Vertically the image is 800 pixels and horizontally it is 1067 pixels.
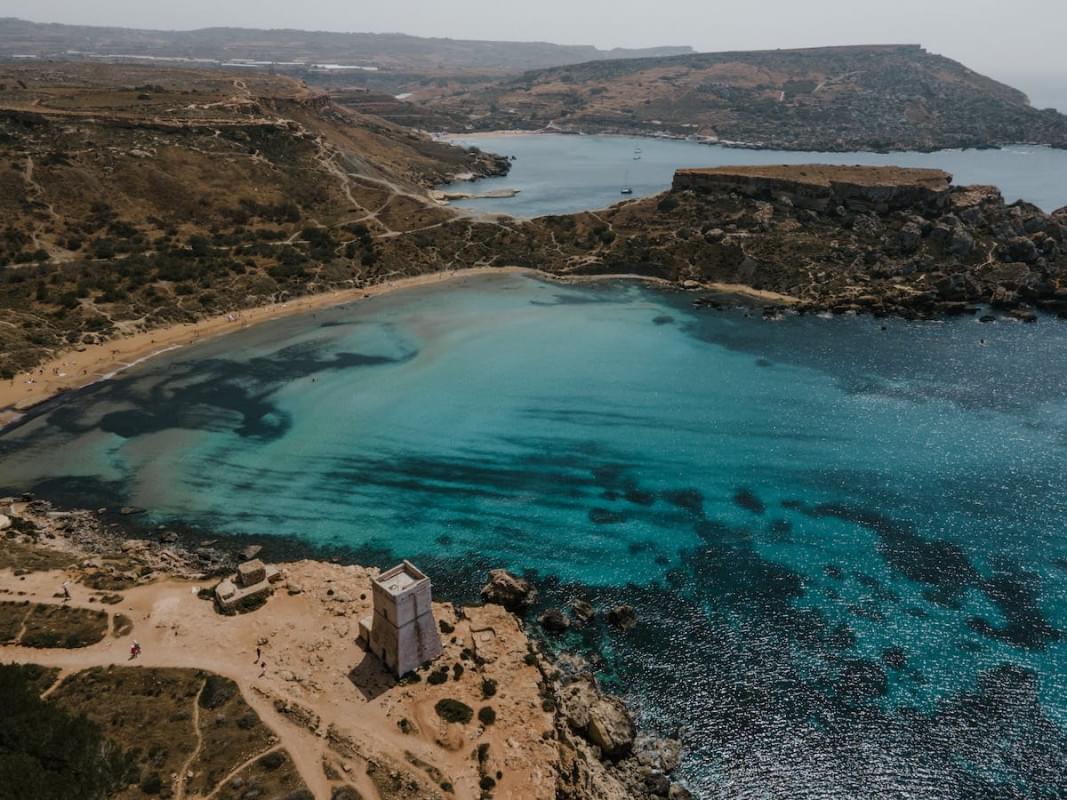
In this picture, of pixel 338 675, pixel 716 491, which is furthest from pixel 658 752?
pixel 716 491

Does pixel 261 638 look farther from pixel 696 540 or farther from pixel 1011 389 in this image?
pixel 1011 389

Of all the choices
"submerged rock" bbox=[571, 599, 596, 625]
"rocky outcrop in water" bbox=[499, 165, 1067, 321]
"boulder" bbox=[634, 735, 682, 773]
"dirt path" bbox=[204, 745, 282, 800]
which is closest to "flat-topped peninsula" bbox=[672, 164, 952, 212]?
"rocky outcrop in water" bbox=[499, 165, 1067, 321]

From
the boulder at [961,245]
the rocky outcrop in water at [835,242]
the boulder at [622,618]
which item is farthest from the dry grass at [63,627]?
the boulder at [961,245]

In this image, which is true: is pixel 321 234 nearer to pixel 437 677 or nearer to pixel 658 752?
pixel 437 677

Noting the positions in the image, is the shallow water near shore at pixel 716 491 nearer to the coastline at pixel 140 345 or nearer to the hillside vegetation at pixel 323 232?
the coastline at pixel 140 345

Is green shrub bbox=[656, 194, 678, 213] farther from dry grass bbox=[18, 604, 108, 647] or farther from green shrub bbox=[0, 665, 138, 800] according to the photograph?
green shrub bbox=[0, 665, 138, 800]
